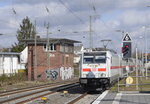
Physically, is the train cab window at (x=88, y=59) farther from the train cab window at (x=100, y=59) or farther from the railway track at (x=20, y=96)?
the railway track at (x=20, y=96)

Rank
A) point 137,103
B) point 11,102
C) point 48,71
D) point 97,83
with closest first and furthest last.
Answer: point 137,103 → point 11,102 → point 97,83 → point 48,71

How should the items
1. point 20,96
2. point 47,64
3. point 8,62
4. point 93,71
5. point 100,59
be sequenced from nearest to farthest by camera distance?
point 20,96
point 93,71
point 100,59
point 47,64
point 8,62

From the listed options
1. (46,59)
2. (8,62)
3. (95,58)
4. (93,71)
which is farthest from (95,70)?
(8,62)

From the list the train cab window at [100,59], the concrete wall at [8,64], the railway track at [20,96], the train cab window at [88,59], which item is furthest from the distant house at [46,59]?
the train cab window at [100,59]

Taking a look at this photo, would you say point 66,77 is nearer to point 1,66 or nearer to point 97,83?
point 1,66

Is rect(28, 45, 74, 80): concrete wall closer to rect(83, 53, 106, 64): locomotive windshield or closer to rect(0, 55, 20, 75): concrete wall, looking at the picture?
rect(0, 55, 20, 75): concrete wall

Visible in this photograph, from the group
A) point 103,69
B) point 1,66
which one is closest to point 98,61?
point 103,69

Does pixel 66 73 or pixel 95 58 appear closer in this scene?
pixel 95 58

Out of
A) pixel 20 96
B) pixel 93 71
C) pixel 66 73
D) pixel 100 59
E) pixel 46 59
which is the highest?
pixel 46 59

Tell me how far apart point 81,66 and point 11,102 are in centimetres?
637

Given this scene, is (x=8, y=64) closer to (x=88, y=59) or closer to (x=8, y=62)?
(x=8, y=62)

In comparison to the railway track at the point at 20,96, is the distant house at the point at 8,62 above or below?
above

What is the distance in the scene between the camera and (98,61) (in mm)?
22125

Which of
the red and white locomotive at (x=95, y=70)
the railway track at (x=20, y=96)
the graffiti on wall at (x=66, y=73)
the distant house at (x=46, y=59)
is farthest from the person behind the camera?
the graffiti on wall at (x=66, y=73)
